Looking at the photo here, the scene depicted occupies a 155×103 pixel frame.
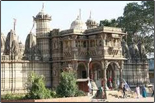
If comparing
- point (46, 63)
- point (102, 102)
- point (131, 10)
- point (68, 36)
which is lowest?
point (102, 102)

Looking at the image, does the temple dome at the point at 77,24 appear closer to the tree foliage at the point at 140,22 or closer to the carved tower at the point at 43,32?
the carved tower at the point at 43,32

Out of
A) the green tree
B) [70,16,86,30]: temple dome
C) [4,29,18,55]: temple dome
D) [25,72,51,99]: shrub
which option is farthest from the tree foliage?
[25,72,51,99]: shrub

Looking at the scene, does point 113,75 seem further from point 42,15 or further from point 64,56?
point 42,15

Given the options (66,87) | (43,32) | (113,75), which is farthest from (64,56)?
(66,87)

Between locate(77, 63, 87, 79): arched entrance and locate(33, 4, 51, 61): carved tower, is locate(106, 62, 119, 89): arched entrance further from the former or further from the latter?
locate(33, 4, 51, 61): carved tower

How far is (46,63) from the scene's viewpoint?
127 feet

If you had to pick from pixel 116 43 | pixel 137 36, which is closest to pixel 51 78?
pixel 116 43

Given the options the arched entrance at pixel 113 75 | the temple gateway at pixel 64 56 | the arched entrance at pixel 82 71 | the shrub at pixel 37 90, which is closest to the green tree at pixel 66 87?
the shrub at pixel 37 90

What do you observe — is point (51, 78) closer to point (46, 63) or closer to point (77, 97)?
point (46, 63)

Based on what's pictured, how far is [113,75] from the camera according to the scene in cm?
3947

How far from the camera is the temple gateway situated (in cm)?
3594

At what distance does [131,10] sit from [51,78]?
63.3 feet

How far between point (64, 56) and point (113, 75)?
18.4 feet

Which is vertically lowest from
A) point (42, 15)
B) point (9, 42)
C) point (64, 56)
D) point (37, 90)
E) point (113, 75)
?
point (37, 90)
